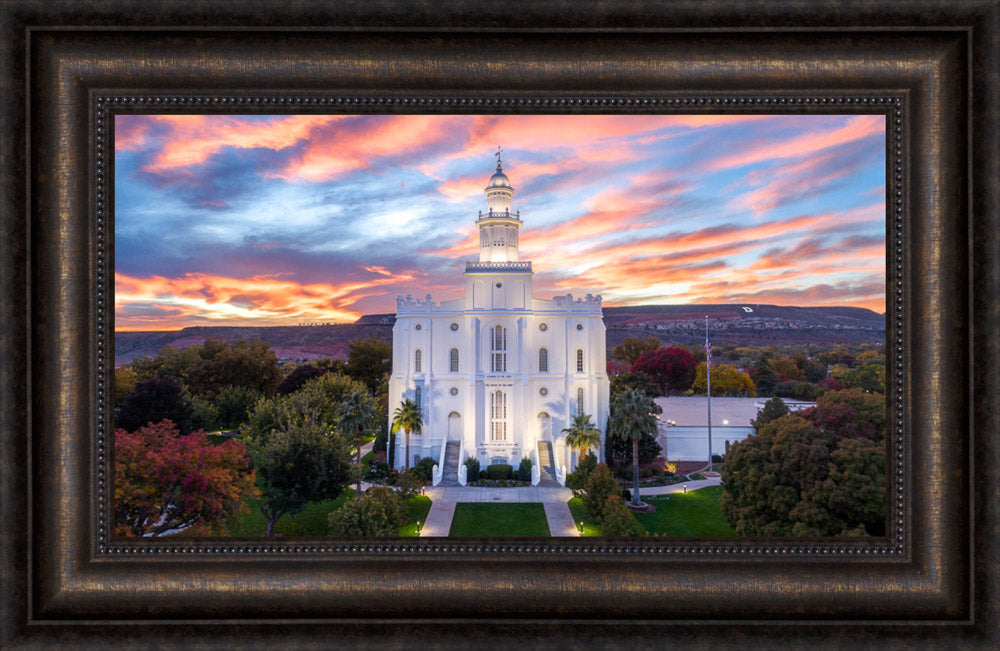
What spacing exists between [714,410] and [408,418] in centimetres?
652

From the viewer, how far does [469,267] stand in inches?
320

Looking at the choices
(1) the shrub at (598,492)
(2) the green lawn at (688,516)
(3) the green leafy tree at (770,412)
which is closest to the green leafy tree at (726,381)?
(3) the green leafy tree at (770,412)

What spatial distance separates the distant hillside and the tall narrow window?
7.71m

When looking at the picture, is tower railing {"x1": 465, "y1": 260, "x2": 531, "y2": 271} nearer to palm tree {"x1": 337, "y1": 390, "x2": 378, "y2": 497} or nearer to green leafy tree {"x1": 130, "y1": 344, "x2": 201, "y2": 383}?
palm tree {"x1": 337, "y1": 390, "x2": 378, "y2": 497}

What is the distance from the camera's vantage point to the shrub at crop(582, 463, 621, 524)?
5625 mm

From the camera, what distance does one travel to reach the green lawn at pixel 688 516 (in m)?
3.60

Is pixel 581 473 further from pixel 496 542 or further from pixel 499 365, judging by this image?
pixel 499 365

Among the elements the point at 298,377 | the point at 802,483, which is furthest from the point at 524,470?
the point at 298,377

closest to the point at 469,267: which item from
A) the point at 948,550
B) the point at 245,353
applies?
the point at 245,353

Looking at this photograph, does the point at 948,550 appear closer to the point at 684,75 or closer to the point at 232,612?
the point at 684,75

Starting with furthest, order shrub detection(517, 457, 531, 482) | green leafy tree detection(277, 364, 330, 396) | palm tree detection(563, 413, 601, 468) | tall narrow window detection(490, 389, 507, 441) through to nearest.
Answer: tall narrow window detection(490, 389, 507, 441), palm tree detection(563, 413, 601, 468), shrub detection(517, 457, 531, 482), green leafy tree detection(277, 364, 330, 396)

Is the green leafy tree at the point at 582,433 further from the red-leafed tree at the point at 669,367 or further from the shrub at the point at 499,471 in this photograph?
the red-leafed tree at the point at 669,367

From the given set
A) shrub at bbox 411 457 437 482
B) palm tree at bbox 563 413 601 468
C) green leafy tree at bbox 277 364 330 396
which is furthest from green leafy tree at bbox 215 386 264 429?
palm tree at bbox 563 413 601 468

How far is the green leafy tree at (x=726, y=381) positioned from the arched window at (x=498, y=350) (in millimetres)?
9654
